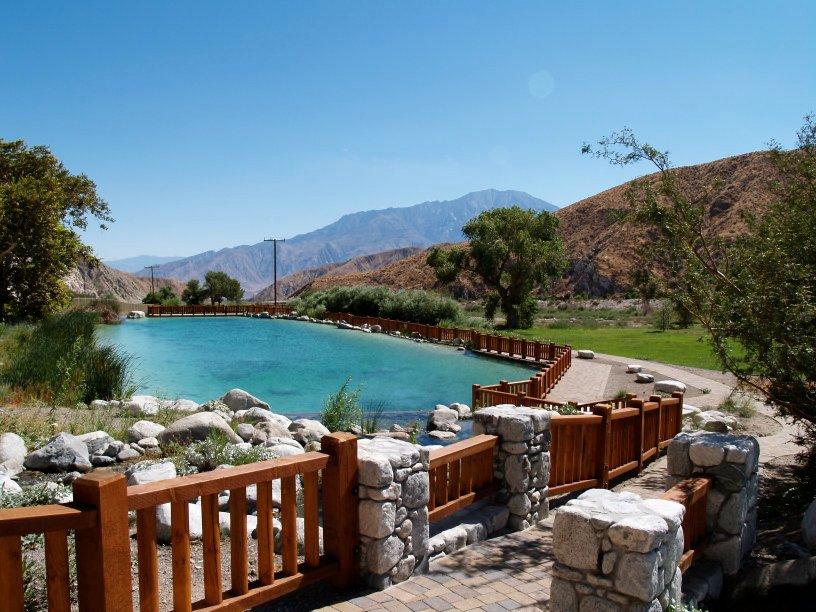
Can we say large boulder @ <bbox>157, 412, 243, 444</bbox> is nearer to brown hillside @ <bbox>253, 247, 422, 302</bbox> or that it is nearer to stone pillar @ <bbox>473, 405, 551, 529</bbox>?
stone pillar @ <bbox>473, 405, 551, 529</bbox>

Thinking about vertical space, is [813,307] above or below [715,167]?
below

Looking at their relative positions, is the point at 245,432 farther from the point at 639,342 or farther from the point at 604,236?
the point at 604,236

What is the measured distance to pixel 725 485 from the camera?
5.48m

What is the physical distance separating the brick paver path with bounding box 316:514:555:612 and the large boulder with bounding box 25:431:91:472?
182 inches

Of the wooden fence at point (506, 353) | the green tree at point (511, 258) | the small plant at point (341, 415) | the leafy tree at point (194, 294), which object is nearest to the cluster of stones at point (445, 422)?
the wooden fence at point (506, 353)

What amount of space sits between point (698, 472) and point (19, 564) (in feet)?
17.3

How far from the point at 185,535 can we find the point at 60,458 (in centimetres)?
480

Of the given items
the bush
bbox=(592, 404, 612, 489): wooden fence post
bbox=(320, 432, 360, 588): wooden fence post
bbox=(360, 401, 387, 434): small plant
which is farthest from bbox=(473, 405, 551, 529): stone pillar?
the bush

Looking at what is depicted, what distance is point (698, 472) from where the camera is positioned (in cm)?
559

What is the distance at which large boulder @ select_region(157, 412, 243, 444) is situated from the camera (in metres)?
8.67


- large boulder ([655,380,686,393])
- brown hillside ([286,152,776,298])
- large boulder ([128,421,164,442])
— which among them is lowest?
large boulder ([655,380,686,393])

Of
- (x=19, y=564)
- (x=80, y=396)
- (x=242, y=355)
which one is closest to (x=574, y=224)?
(x=242, y=355)

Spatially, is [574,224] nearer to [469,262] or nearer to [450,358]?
[469,262]

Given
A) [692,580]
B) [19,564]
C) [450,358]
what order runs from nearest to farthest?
[19,564] < [692,580] < [450,358]
